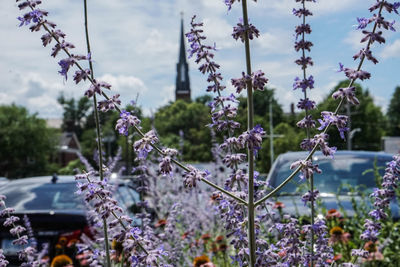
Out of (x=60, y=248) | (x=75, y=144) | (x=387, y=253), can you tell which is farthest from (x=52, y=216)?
(x=75, y=144)

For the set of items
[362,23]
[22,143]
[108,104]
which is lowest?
[108,104]

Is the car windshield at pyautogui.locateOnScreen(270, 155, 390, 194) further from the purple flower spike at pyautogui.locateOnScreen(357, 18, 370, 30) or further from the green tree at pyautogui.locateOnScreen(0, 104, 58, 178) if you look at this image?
the green tree at pyautogui.locateOnScreen(0, 104, 58, 178)

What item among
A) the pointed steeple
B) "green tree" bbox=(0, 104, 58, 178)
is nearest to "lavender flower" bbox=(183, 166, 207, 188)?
"green tree" bbox=(0, 104, 58, 178)

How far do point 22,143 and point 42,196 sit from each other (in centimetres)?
6653

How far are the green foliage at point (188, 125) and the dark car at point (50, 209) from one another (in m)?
62.2

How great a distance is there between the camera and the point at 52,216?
231 inches

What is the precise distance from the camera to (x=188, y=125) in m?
85.9

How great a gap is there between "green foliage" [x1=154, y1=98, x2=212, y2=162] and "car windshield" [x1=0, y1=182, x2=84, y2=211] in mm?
62197

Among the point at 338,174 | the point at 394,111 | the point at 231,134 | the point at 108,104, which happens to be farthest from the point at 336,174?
the point at 394,111

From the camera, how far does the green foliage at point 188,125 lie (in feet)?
235

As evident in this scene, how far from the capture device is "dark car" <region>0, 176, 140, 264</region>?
5.69 m

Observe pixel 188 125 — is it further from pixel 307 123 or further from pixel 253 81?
pixel 253 81

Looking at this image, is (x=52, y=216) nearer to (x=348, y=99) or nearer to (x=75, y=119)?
(x=348, y=99)

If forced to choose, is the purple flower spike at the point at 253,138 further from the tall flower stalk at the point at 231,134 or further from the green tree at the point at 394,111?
the green tree at the point at 394,111
